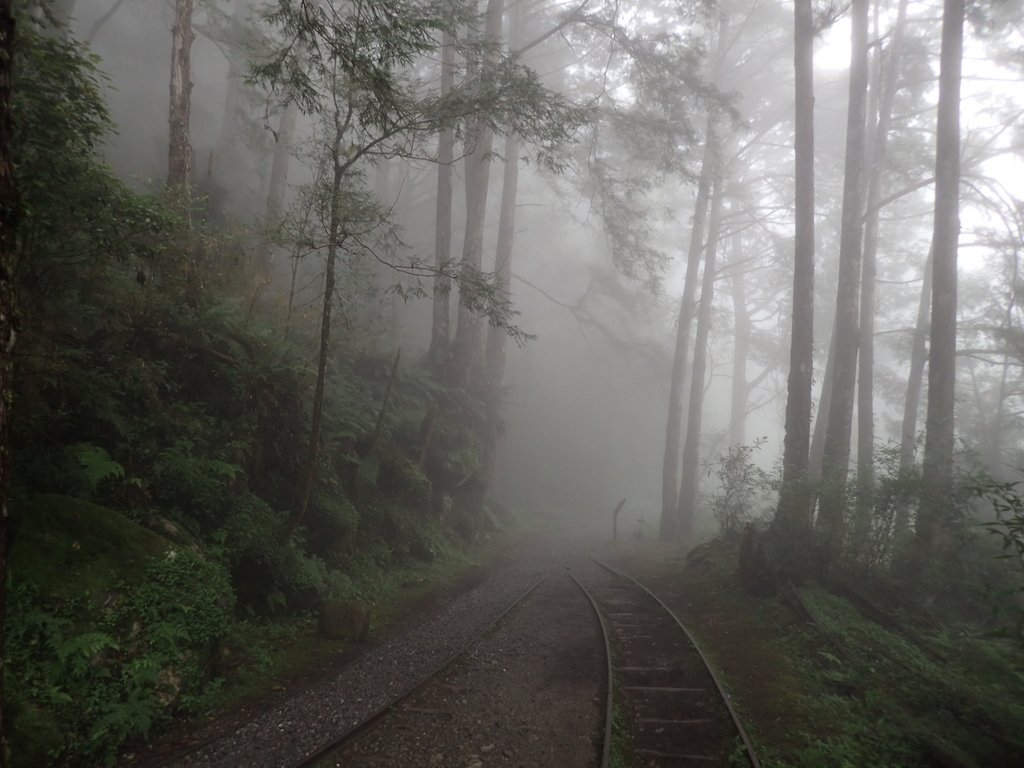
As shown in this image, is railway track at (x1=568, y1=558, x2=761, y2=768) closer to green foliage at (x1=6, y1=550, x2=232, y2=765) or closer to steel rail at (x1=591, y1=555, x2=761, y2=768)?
steel rail at (x1=591, y1=555, x2=761, y2=768)

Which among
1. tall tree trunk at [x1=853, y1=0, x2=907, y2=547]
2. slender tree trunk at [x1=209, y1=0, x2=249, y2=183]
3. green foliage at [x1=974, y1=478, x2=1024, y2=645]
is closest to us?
green foliage at [x1=974, y1=478, x2=1024, y2=645]

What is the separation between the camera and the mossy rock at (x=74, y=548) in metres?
4.68

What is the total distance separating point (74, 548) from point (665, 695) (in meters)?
6.02

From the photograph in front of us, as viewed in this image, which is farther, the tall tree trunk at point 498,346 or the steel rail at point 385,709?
the tall tree trunk at point 498,346

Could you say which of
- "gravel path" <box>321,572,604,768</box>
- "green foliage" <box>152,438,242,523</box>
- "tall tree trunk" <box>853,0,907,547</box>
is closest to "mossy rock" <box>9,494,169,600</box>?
"green foliage" <box>152,438,242,523</box>

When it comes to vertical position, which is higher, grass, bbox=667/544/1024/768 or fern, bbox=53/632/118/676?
fern, bbox=53/632/118/676

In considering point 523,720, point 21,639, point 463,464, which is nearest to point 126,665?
point 21,639

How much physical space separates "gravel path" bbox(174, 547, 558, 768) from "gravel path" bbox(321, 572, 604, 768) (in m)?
0.29

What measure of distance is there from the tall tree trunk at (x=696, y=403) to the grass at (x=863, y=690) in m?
10.4

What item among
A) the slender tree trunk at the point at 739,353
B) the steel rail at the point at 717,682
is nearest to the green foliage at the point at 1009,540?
the steel rail at the point at 717,682

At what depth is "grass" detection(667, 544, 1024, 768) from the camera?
4.91m

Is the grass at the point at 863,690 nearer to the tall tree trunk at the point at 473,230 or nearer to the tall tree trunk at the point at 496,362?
the tall tree trunk at the point at 473,230

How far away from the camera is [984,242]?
15.6 m

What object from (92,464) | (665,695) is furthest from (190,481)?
(665,695)
